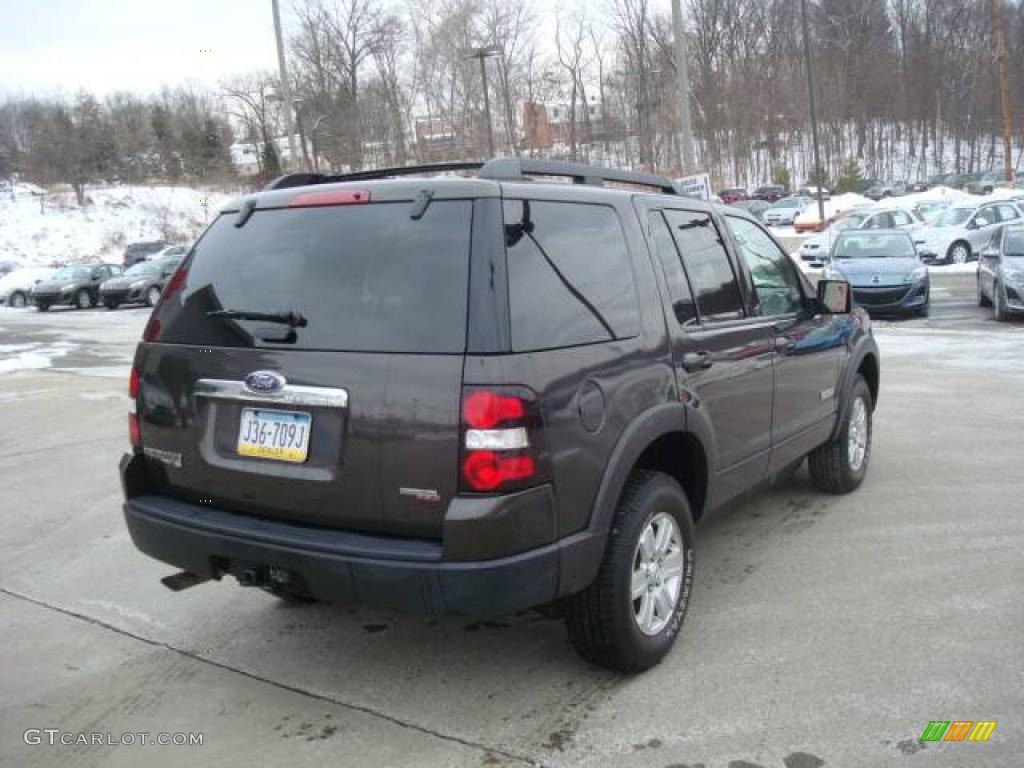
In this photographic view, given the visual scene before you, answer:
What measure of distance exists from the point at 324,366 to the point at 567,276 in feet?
2.98

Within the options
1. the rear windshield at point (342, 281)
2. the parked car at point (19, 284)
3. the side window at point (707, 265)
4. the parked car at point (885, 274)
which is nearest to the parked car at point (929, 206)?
the parked car at point (885, 274)

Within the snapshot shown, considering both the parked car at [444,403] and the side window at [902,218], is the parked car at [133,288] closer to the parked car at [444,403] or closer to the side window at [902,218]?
the side window at [902,218]

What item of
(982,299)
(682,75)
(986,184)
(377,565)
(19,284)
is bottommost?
(982,299)

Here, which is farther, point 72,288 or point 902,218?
point 72,288

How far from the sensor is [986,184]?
51.9 m

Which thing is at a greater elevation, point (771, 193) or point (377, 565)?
point (771, 193)

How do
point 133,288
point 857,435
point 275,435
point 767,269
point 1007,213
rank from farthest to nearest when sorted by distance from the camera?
point 133,288, point 1007,213, point 857,435, point 767,269, point 275,435

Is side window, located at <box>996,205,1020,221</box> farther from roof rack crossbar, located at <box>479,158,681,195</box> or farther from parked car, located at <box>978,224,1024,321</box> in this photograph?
roof rack crossbar, located at <box>479,158,681,195</box>

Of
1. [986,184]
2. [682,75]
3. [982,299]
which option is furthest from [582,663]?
[986,184]

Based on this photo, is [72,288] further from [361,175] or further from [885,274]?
[361,175]

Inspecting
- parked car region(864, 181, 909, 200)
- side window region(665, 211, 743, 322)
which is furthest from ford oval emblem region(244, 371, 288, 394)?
parked car region(864, 181, 909, 200)

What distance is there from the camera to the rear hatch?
295 cm

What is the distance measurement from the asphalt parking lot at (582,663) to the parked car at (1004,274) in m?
9.35

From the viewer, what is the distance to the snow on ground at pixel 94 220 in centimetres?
4997
